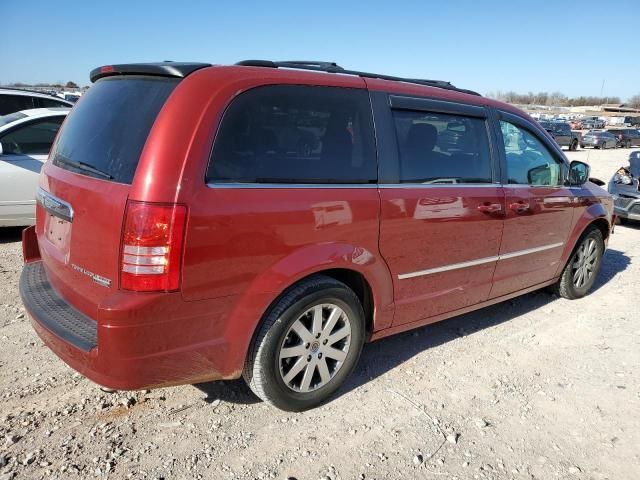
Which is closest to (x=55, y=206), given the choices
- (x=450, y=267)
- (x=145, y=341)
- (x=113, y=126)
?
(x=113, y=126)

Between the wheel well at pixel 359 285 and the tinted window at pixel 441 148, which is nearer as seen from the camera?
the wheel well at pixel 359 285

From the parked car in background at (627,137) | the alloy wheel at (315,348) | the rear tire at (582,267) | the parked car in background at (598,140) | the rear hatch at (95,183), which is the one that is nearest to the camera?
the rear hatch at (95,183)


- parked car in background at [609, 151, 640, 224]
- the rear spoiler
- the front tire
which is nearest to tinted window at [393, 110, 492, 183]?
the front tire

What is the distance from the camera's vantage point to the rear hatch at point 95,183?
91.3 inches

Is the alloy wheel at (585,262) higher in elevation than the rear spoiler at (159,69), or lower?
lower

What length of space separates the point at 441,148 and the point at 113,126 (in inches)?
80.0

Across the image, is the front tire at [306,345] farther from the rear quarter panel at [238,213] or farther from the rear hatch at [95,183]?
the rear hatch at [95,183]

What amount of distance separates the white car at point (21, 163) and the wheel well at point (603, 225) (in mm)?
6109

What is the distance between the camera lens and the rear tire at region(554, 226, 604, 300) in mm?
4941

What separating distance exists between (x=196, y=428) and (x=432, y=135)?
228cm

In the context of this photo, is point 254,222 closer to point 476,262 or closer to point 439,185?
point 439,185

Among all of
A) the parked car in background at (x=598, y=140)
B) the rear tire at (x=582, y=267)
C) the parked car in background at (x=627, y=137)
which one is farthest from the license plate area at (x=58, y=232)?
the parked car in background at (x=627, y=137)

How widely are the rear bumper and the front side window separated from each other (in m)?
2.57

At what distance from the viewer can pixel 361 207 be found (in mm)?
2836
